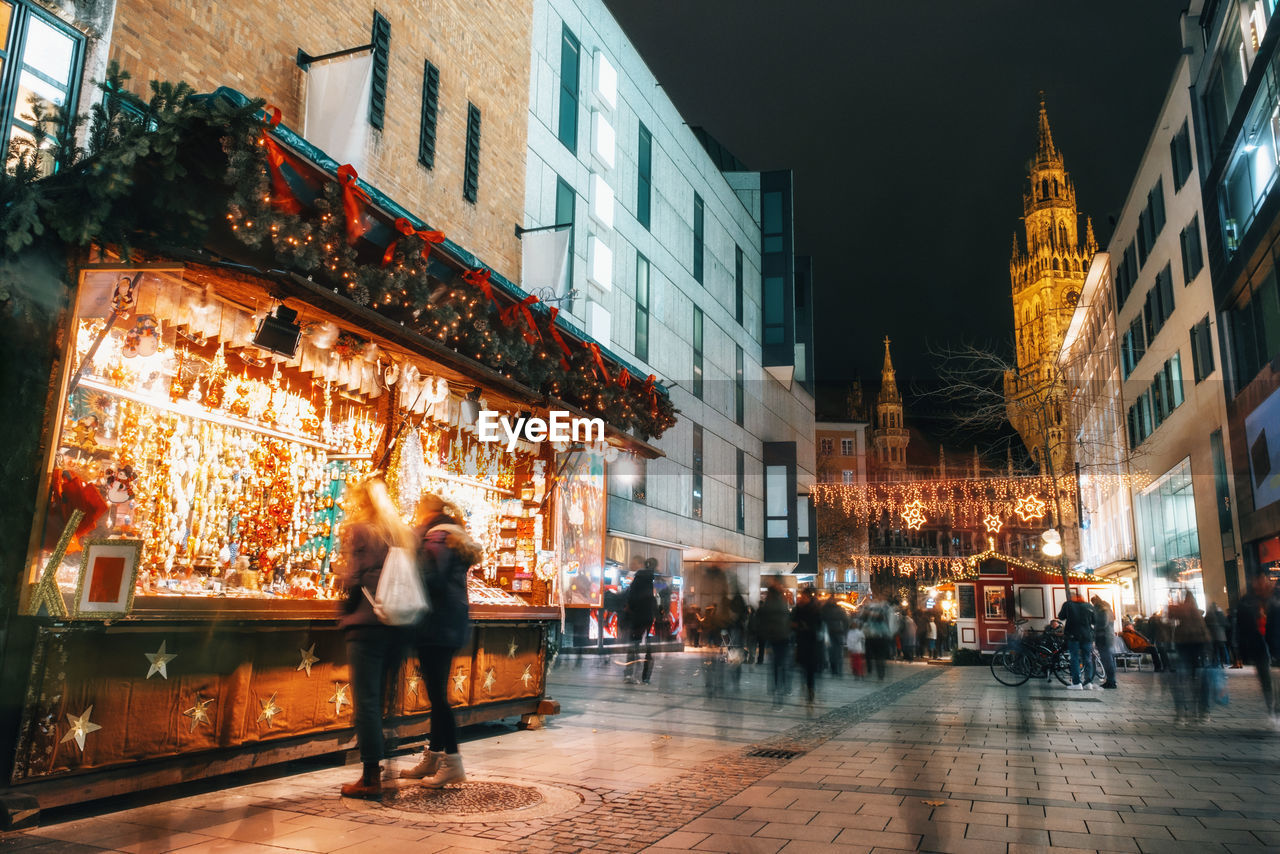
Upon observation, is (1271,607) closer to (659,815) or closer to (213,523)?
(659,815)

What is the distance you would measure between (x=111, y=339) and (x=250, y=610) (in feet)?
7.92

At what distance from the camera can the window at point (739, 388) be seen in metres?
35.3

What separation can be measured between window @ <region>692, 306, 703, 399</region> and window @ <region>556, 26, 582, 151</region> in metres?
10.2

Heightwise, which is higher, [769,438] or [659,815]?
[769,438]

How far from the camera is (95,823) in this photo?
501 centimetres

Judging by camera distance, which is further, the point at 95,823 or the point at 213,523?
the point at 213,523

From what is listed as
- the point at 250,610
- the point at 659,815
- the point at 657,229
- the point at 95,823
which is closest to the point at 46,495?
the point at 250,610

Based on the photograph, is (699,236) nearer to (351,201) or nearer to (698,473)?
(698,473)

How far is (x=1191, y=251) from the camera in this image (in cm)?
2781

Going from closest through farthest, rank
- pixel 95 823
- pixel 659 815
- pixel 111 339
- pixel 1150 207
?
pixel 95 823, pixel 659 815, pixel 111 339, pixel 1150 207

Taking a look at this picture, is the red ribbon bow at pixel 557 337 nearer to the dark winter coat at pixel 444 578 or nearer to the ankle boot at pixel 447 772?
the dark winter coat at pixel 444 578

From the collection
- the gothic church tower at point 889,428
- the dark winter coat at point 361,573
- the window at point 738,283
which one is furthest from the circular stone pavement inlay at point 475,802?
the gothic church tower at point 889,428

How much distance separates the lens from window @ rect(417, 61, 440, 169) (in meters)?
13.2

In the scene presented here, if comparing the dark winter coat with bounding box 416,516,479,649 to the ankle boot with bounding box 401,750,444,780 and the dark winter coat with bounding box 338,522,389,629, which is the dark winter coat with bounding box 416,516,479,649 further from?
the ankle boot with bounding box 401,750,444,780
